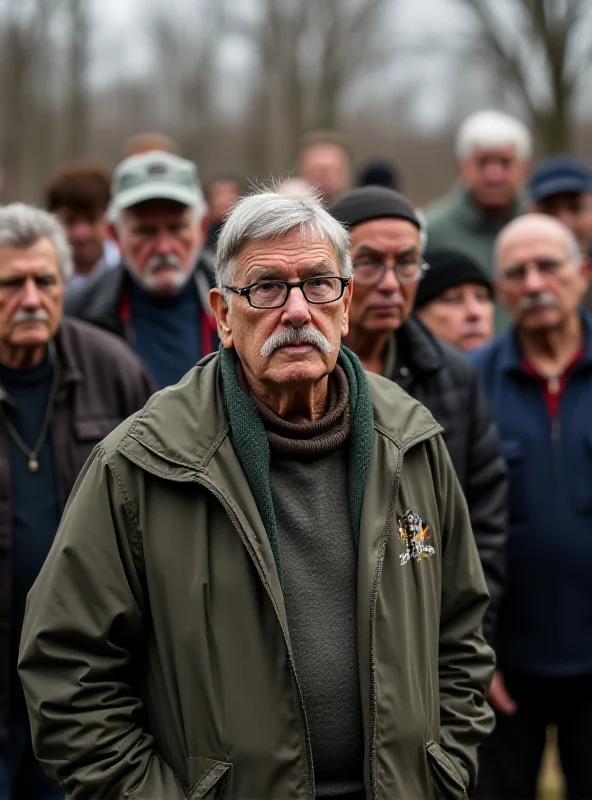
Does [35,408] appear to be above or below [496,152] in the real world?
below

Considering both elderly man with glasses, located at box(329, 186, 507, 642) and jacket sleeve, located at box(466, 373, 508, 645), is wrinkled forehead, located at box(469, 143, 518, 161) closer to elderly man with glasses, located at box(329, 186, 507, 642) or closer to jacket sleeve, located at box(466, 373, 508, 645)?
elderly man with glasses, located at box(329, 186, 507, 642)

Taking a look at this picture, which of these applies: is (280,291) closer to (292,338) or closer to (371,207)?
(292,338)

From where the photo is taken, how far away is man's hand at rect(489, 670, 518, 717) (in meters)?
3.90

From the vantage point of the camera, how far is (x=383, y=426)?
269 cm

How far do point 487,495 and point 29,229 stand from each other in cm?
178

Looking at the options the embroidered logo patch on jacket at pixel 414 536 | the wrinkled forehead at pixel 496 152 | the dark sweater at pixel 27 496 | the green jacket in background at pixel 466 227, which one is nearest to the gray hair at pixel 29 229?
the dark sweater at pixel 27 496

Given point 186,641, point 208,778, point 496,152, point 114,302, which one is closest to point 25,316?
point 114,302

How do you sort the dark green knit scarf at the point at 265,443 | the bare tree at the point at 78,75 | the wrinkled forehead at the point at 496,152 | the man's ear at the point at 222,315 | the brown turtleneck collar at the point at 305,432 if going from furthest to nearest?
the bare tree at the point at 78,75 → the wrinkled forehead at the point at 496,152 → the man's ear at the point at 222,315 → the brown turtleneck collar at the point at 305,432 → the dark green knit scarf at the point at 265,443

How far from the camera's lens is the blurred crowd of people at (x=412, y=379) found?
11.7ft

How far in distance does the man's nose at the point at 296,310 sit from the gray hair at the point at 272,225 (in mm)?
142

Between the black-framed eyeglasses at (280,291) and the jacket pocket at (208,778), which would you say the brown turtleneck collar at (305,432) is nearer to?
the black-framed eyeglasses at (280,291)

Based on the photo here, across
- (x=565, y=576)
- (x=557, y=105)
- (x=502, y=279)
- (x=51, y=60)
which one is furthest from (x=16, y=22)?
(x=565, y=576)

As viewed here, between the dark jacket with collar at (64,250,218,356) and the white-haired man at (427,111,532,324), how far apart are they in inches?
68.5

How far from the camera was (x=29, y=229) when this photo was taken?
12.3 ft
